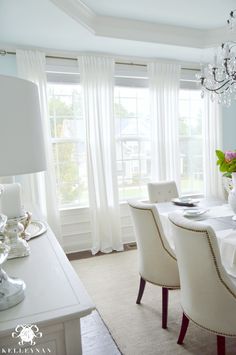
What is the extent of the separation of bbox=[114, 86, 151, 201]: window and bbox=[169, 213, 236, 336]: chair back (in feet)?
8.26

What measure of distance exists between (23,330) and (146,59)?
3729mm

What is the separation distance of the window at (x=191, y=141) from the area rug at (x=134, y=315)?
6.03ft

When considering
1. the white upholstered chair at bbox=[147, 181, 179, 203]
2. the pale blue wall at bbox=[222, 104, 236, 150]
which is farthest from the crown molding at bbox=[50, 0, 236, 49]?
the white upholstered chair at bbox=[147, 181, 179, 203]

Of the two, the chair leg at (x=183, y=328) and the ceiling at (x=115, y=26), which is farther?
the ceiling at (x=115, y=26)

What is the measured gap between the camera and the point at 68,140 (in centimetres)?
362

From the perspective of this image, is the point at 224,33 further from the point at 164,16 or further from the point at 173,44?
the point at 164,16

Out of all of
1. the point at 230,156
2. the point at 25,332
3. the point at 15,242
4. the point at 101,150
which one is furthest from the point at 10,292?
the point at 101,150

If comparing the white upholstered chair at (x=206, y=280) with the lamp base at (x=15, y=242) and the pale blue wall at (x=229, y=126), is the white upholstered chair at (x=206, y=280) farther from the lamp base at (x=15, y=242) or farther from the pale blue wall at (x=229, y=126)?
the pale blue wall at (x=229, y=126)

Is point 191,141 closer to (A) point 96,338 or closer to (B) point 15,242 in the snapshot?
(A) point 96,338

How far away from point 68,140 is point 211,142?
7.49 feet

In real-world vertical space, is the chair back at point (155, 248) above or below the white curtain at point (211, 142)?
below

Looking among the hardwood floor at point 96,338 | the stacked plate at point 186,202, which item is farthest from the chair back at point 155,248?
the stacked plate at point 186,202

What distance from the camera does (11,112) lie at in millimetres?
779

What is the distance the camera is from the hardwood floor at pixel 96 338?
177cm
